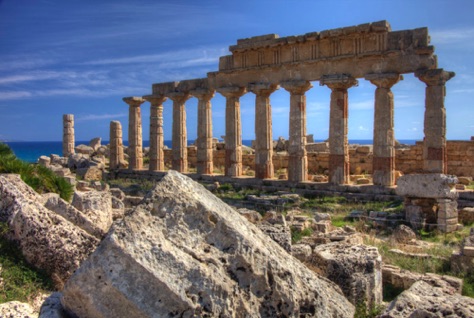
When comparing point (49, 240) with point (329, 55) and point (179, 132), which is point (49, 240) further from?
point (179, 132)

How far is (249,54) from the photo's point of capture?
21797 millimetres

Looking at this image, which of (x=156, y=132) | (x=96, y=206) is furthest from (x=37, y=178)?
(x=156, y=132)

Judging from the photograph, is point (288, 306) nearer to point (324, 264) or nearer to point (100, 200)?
point (324, 264)

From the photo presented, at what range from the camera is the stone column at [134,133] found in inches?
1070

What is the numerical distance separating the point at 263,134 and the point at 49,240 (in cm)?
1694

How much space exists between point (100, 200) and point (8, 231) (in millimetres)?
3696

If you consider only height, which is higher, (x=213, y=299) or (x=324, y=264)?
(x=213, y=299)

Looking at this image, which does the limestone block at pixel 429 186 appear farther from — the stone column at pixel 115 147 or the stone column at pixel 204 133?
the stone column at pixel 115 147

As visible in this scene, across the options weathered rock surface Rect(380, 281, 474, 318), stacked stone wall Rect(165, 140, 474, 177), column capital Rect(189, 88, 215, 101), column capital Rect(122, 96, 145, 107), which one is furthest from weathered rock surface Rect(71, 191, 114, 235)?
column capital Rect(122, 96, 145, 107)

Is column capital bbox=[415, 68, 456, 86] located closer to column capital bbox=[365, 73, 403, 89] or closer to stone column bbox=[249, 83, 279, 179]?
column capital bbox=[365, 73, 403, 89]

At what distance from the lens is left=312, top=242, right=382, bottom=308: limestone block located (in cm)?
584

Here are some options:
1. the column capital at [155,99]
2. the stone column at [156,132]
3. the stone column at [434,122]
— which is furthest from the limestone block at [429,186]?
the column capital at [155,99]

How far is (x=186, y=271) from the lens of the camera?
335cm

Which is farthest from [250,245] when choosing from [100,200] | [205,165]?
[205,165]
